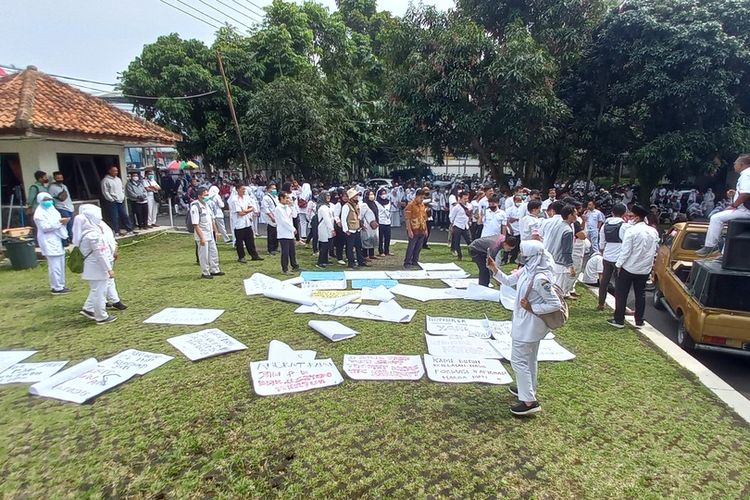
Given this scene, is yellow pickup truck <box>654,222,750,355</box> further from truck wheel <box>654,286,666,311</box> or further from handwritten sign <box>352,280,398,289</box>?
handwritten sign <box>352,280,398,289</box>

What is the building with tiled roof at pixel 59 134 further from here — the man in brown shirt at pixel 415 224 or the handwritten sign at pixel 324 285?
the man in brown shirt at pixel 415 224

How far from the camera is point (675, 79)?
14.9 m

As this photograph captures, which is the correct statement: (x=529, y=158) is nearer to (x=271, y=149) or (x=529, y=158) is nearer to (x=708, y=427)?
(x=271, y=149)

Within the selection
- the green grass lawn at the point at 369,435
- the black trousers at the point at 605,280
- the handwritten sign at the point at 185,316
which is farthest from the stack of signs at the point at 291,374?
the black trousers at the point at 605,280

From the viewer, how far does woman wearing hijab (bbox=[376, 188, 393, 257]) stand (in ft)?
35.8

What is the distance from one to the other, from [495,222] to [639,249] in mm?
3914

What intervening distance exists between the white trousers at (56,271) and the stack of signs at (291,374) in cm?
483

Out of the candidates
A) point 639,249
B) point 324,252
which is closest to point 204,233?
point 324,252

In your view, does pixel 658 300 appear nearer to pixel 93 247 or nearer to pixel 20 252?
pixel 93 247

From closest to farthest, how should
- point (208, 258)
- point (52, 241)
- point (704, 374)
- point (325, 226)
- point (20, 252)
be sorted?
point (704, 374), point (52, 241), point (208, 258), point (20, 252), point (325, 226)

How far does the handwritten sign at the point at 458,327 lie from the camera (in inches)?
232

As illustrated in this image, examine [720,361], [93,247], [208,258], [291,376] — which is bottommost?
[720,361]

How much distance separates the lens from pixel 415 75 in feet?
49.4

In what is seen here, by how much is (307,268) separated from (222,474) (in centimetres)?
668
